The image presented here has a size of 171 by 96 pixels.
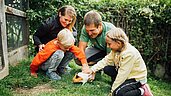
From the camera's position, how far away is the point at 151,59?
5.34m

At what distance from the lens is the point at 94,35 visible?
3.50 meters

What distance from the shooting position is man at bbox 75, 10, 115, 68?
329cm

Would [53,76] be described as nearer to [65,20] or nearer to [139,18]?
[65,20]

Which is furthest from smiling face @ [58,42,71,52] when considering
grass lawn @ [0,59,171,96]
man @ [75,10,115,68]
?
grass lawn @ [0,59,171,96]

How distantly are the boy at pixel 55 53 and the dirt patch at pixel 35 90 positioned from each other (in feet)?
0.86

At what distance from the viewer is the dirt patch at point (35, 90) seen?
3056 mm

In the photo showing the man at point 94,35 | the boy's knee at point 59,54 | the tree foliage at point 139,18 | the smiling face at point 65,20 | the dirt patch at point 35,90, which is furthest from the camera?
the tree foliage at point 139,18

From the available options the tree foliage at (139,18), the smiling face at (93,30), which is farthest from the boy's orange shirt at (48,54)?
the tree foliage at (139,18)

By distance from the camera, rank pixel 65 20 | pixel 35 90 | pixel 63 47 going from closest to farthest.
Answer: pixel 35 90, pixel 63 47, pixel 65 20

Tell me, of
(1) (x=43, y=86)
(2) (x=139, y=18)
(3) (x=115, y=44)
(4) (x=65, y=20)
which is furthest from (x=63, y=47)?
(2) (x=139, y=18)

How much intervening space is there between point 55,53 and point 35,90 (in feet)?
1.65

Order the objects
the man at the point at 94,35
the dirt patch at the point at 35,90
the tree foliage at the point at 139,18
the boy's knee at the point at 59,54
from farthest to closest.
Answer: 1. the tree foliage at the point at 139,18
2. the boy's knee at the point at 59,54
3. the man at the point at 94,35
4. the dirt patch at the point at 35,90

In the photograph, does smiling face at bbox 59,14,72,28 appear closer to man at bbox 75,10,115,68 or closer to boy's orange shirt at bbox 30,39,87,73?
man at bbox 75,10,115,68

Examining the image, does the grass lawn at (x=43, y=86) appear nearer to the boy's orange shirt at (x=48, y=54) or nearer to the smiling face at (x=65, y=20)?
the boy's orange shirt at (x=48, y=54)
